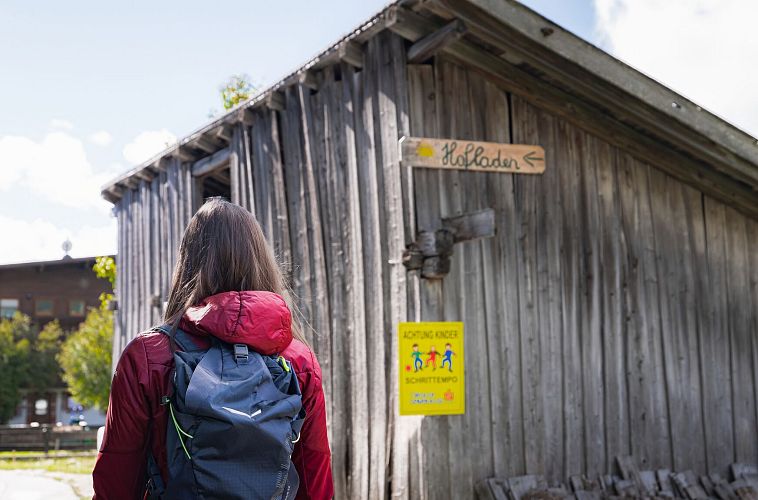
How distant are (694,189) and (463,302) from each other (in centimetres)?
267

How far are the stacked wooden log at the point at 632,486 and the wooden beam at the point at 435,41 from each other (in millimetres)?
3326

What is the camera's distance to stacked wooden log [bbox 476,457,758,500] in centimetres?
674

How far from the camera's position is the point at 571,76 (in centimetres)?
700

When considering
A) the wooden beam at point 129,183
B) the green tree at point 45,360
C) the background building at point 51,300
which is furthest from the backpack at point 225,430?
the background building at point 51,300

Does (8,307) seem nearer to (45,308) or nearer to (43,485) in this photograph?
(45,308)

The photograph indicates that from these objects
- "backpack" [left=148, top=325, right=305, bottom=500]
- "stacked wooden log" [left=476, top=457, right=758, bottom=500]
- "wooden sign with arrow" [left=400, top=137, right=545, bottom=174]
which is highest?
"wooden sign with arrow" [left=400, top=137, right=545, bottom=174]

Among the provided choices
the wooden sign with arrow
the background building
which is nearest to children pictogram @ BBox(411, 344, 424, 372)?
the wooden sign with arrow

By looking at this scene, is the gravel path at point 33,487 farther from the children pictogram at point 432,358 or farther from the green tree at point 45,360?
the green tree at point 45,360

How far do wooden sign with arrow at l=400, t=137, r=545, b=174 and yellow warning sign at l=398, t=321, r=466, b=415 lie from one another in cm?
127

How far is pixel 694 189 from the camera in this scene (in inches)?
317

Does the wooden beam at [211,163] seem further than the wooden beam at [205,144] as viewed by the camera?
No

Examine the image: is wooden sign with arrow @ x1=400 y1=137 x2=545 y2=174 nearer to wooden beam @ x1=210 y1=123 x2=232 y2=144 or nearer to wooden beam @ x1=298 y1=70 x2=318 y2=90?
wooden beam @ x1=298 y1=70 x2=318 y2=90

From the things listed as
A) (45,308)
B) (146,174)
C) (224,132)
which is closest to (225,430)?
(224,132)

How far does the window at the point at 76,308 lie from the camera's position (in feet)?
130
